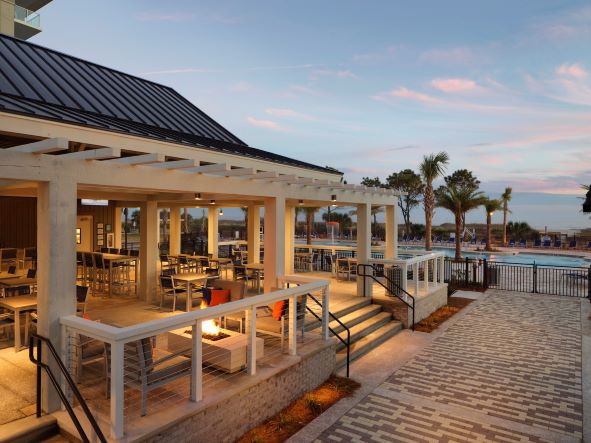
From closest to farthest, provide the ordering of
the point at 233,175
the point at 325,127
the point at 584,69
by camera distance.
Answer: the point at 233,175
the point at 584,69
the point at 325,127

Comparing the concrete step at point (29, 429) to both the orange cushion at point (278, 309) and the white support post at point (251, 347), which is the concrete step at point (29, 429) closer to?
the white support post at point (251, 347)

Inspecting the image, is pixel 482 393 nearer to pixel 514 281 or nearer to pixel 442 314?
pixel 442 314

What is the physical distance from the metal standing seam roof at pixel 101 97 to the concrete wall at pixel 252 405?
16.3 feet

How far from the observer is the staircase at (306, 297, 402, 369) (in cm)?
812

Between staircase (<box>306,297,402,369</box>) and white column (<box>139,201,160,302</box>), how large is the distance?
171 inches

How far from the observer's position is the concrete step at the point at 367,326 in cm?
848

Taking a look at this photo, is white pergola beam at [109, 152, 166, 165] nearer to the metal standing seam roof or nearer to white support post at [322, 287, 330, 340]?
the metal standing seam roof

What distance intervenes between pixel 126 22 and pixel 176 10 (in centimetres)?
513

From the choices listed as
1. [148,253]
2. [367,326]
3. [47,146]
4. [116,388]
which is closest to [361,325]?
[367,326]

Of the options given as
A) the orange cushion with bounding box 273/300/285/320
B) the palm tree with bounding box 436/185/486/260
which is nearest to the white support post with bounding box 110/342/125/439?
the orange cushion with bounding box 273/300/285/320

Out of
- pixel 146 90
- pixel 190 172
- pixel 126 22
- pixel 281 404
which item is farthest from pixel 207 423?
pixel 126 22

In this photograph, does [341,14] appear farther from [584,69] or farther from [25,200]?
[25,200]

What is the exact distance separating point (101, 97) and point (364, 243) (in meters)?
8.61

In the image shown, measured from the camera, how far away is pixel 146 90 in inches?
527
